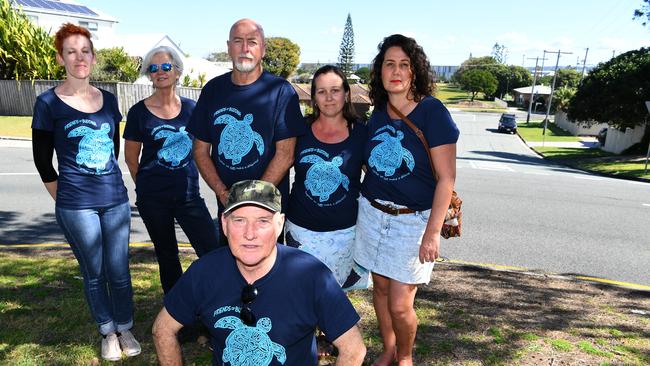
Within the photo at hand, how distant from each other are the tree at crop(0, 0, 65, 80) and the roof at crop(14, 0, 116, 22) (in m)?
13.4

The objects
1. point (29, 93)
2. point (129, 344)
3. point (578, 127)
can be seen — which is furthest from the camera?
point (578, 127)

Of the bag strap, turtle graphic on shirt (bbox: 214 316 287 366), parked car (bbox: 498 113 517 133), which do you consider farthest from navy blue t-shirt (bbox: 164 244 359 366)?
parked car (bbox: 498 113 517 133)

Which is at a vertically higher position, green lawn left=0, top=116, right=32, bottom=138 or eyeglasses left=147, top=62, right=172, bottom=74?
Answer: eyeglasses left=147, top=62, right=172, bottom=74

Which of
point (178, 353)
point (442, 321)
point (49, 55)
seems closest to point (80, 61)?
point (178, 353)

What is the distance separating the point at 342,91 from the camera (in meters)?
3.11

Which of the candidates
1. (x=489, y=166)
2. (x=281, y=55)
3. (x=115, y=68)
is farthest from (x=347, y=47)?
(x=489, y=166)

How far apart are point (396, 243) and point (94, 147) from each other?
2064 millimetres

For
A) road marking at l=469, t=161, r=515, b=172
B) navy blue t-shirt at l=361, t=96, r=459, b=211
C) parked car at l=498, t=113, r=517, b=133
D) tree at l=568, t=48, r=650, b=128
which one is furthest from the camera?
parked car at l=498, t=113, r=517, b=133

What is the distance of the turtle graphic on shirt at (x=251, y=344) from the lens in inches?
77.9

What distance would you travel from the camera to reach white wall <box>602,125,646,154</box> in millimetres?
24156

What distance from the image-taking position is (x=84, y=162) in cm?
302

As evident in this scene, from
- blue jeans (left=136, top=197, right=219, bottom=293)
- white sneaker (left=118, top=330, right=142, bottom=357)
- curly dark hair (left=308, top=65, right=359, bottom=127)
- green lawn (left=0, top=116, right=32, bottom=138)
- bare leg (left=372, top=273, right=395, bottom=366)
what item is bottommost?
green lawn (left=0, top=116, right=32, bottom=138)

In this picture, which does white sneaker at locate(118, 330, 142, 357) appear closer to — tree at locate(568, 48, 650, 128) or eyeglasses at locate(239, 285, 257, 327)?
eyeglasses at locate(239, 285, 257, 327)

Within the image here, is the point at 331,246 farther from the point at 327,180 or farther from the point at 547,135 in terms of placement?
the point at 547,135
